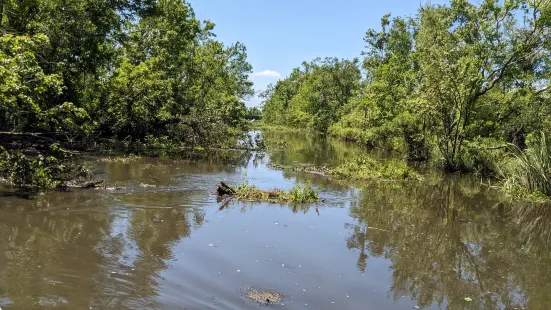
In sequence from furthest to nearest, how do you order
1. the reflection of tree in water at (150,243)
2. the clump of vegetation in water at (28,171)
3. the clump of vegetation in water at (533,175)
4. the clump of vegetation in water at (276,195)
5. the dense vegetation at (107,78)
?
the clump of vegetation in water at (533,175)
the clump of vegetation in water at (276,195)
the dense vegetation at (107,78)
the clump of vegetation in water at (28,171)
the reflection of tree in water at (150,243)

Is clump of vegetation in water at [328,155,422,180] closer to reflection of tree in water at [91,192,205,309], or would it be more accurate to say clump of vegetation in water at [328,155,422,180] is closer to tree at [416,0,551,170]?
tree at [416,0,551,170]

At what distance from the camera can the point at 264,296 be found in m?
6.58

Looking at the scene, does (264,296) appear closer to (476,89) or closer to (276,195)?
(276,195)

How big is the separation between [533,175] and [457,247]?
913cm

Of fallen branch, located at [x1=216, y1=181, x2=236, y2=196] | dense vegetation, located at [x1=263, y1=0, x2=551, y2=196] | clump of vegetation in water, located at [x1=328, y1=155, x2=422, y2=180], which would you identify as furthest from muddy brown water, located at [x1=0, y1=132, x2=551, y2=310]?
dense vegetation, located at [x1=263, y1=0, x2=551, y2=196]

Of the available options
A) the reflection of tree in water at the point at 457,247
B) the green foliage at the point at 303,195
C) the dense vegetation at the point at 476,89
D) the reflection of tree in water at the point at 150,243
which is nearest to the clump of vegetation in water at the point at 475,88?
the dense vegetation at the point at 476,89

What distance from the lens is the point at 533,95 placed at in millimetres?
23109

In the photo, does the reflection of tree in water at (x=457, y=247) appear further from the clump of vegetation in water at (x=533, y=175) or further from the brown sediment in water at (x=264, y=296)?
the brown sediment in water at (x=264, y=296)

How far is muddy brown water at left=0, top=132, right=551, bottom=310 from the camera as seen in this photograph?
21.2 ft

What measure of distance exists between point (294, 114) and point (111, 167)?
56923mm

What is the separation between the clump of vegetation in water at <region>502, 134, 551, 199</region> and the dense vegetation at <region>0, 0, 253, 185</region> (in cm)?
1592

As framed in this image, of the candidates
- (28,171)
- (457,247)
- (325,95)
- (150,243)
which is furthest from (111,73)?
(325,95)

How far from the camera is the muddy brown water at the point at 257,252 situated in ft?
21.2

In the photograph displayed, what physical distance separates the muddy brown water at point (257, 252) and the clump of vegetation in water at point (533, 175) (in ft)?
5.78
